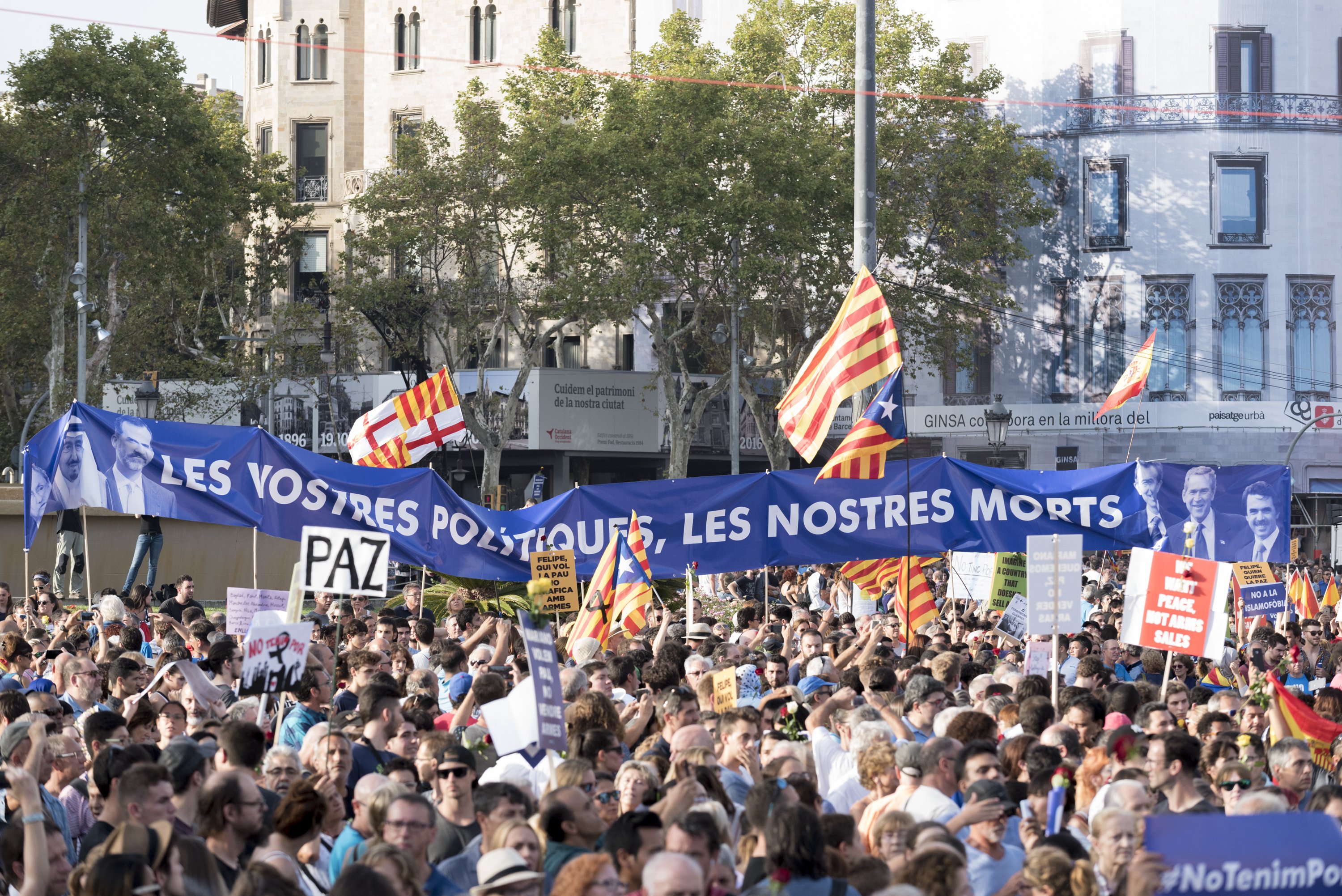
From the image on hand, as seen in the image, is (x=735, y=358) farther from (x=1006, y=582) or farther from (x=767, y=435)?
(x=1006, y=582)

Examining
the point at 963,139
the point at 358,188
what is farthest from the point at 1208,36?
the point at 358,188

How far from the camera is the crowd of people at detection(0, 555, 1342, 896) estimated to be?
229 inches

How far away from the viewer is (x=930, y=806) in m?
7.32

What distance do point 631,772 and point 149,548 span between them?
1787cm

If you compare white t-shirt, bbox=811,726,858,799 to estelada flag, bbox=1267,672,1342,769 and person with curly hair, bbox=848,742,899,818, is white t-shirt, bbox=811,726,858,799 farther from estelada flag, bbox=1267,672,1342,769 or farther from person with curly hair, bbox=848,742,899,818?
estelada flag, bbox=1267,672,1342,769

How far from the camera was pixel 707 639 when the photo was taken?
13.2 meters

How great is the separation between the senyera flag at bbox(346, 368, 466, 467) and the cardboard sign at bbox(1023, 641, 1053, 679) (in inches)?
413

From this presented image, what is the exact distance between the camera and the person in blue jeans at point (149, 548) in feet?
75.2

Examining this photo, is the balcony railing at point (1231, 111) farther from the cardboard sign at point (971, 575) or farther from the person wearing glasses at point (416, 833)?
the person wearing glasses at point (416, 833)

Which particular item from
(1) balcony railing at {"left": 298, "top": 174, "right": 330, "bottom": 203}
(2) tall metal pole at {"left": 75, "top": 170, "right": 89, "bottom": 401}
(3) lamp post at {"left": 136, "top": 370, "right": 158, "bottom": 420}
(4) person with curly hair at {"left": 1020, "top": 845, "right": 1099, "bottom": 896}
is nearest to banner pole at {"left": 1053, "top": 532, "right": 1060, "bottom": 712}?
(4) person with curly hair at {"left": 1020, "top": 845, "right": 1099, "bottom": 896}

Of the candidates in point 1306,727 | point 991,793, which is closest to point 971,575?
point 1306,727

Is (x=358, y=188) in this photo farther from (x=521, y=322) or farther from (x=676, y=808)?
(x=676, y=808)

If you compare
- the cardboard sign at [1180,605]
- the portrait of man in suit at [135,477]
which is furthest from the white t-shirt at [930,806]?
the portrait of man in suit at [135,477]

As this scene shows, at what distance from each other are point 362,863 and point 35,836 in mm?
1522
